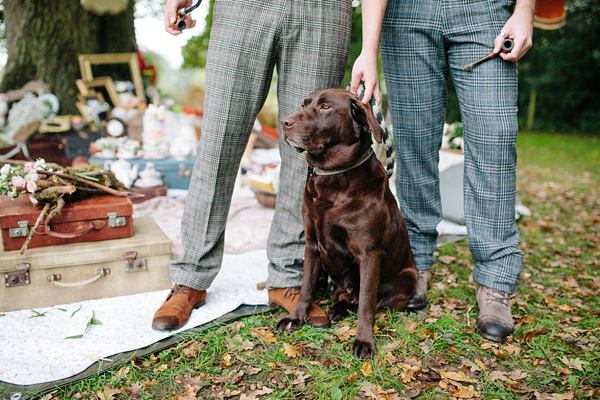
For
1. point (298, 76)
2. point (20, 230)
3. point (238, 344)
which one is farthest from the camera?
point (20, 230)

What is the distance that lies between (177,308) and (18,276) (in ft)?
2.62

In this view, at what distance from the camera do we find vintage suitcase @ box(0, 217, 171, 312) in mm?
2248

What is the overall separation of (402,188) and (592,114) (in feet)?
47.2

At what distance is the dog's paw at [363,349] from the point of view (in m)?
1.94

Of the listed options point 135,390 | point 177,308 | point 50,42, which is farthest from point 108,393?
point 50,42

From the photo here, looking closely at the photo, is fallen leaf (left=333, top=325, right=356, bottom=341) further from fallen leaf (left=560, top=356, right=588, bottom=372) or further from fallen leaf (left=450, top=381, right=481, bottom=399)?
fallen leaf (left=560, top=356, right=588, bottom=372)

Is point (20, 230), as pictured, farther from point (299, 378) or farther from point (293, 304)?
point (299, 378)

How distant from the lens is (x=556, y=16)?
2803 millimetres

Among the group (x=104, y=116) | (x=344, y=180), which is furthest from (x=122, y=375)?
(x=104, y=116)

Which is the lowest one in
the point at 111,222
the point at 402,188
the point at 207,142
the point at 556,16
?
the point at 111,222

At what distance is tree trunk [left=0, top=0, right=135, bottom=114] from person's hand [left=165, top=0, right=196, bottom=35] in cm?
522

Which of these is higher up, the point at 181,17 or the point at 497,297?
the point at 181,17

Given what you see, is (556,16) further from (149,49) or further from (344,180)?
(149,49)

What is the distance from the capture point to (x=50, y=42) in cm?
659
